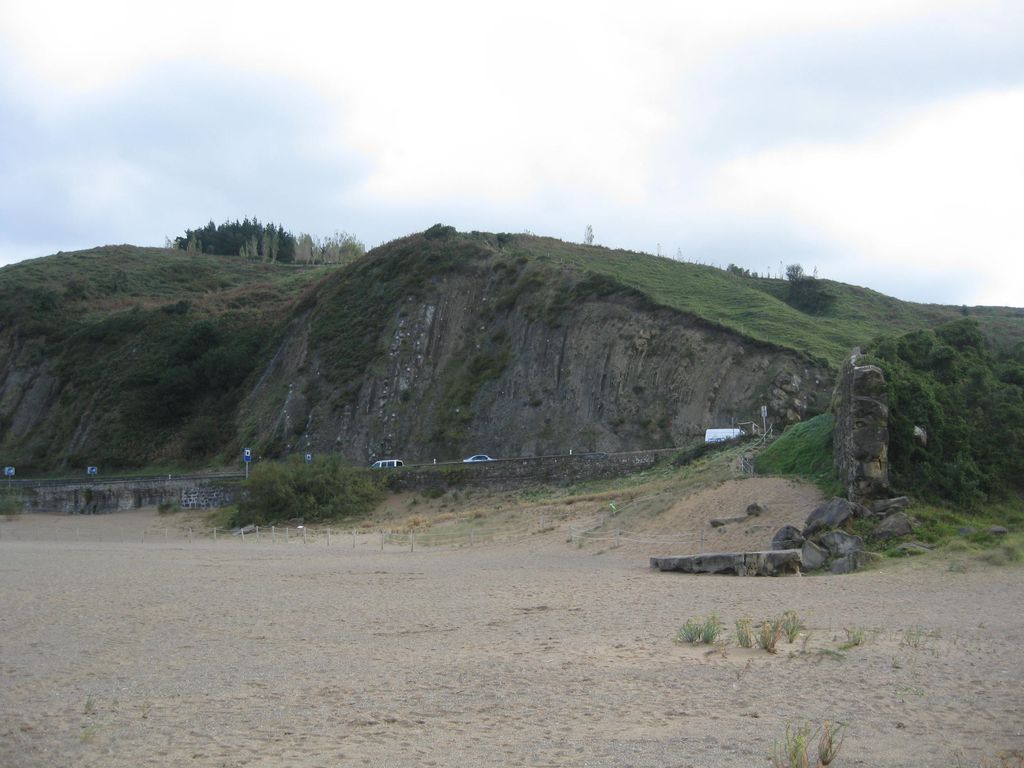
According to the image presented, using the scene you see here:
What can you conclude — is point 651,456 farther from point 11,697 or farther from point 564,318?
point 11,697

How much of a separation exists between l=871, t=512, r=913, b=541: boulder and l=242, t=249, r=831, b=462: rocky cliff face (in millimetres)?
25047

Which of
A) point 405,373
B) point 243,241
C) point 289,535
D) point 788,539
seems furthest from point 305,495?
point 243,241

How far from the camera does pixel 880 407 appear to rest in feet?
68.4

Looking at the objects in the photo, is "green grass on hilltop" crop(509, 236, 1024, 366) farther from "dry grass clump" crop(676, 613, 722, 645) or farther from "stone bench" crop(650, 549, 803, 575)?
"dry grass clump" crop(676, 613, 722, 645)

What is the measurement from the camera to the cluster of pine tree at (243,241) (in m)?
142

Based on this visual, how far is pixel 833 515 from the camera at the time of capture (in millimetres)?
20016

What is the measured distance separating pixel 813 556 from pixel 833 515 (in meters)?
1.67

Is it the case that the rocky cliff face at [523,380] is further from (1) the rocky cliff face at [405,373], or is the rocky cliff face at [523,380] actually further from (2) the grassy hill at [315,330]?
(2) the grassy hill at [315,330]

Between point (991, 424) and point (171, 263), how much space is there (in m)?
110

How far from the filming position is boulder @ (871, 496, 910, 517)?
20.2 meters

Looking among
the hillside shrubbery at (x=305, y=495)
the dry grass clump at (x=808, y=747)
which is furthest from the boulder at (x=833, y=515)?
the hillside shrubbery at (x=305, y=495)

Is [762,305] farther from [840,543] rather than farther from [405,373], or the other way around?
[840,543]

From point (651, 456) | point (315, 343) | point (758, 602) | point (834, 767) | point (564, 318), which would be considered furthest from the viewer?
point (315, 343)

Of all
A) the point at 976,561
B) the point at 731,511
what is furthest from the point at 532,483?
the point at 976,561
